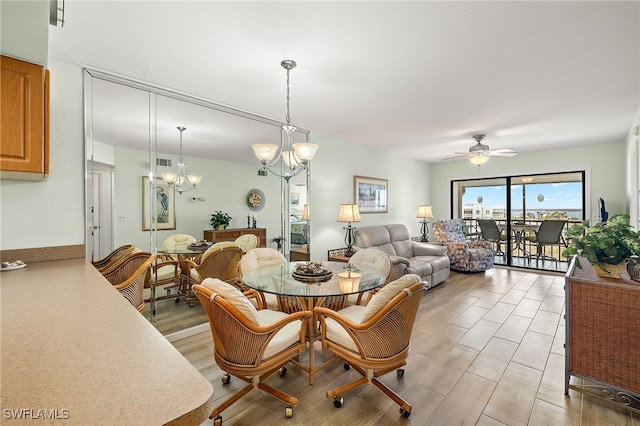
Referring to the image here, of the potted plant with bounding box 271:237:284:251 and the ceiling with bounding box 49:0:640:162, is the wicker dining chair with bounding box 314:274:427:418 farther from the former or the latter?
the potted plant with bounding box 271:237:284:251

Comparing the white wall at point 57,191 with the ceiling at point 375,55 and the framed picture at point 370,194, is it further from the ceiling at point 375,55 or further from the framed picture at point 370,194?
the framed picture at point 370,194

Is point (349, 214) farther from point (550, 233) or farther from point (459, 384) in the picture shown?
point (550, 233)

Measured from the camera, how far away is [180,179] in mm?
3066

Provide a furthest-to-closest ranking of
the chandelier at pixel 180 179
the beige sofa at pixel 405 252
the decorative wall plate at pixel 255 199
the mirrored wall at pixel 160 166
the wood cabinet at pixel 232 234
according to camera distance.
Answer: the beige sofa at pixel 405 252 → the decorative wall plate at pixel 255 199 → the wood cabinet at pixel 232 234 → the chandelier at pixel 180 179 → the mirrored wall at pixel 160 166

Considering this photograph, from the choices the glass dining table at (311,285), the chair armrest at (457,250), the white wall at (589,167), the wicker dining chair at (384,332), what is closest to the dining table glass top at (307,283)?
the glass dining table at (311,285)

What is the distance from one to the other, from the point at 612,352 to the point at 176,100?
416 centimetres

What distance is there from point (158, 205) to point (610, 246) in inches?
147

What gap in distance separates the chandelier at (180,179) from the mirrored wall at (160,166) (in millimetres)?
42

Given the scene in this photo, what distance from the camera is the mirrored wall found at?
2.55 meters

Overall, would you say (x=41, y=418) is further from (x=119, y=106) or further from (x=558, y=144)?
(x=558, y=144)

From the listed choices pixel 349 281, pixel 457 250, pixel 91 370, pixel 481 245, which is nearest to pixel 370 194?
pixel 457 250

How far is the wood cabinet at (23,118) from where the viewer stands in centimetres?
160

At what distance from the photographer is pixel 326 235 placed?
4617 mm

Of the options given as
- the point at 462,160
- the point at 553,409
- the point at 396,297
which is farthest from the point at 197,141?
the point at 462,160
